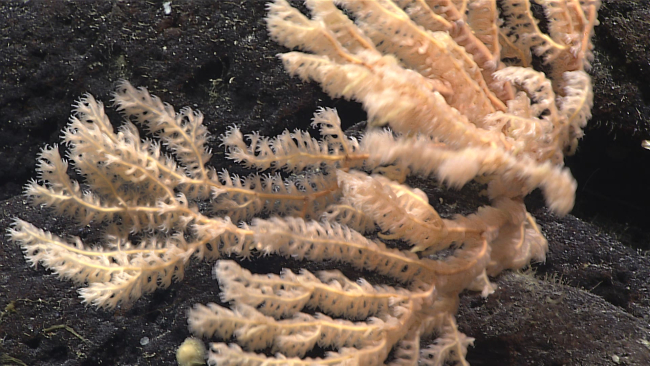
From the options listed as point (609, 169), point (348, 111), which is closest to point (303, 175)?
point (348, 111)

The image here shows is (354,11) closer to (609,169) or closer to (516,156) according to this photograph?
(516,156)

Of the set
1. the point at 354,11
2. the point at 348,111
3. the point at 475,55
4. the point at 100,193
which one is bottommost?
the point at 100,193

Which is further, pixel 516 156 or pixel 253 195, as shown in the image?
pixel 253 195

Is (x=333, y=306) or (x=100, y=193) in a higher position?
(x=100, y=193)

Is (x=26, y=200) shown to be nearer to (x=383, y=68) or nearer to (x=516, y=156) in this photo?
(x=383, y=68)

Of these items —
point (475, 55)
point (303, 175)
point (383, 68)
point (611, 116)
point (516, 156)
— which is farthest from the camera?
point (611, 116)

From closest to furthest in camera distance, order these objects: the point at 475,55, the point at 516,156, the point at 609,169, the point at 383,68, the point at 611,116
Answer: the point at 383,68 → the point at 516,156 → the point at 475,55 → the point at 611,116 → the point at 609,169

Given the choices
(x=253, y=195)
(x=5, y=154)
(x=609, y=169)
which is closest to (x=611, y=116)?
(x=609, y=169)
